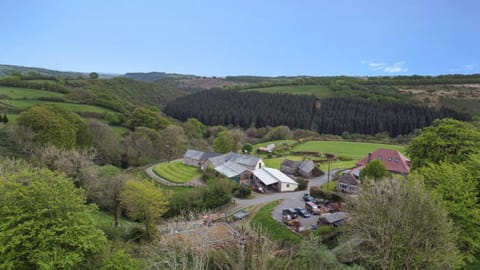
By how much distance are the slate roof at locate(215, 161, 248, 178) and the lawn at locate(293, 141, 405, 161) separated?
84.9ft

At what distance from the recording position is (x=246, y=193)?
1444 inches

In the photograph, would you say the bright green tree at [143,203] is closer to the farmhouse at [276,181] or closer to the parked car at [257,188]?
the parked car at [257,188]

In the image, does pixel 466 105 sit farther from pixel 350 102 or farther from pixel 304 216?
pixel 304 216

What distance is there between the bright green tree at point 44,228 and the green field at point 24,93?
62699 mm

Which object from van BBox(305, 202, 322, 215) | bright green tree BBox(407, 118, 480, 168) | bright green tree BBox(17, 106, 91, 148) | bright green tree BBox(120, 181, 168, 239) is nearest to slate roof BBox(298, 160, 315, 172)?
van BBox(305, 202, 322, 215)

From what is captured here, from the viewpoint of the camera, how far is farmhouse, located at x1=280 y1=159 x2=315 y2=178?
4741cm

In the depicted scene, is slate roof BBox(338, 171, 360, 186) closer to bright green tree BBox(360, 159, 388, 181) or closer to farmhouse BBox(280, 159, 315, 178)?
bright green tree BBox(360, 159, 388, 181)

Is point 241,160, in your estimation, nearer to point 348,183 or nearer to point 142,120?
point 348,183

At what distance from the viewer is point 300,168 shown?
48.4 meters

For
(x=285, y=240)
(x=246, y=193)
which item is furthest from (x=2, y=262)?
(x=246, y=193)

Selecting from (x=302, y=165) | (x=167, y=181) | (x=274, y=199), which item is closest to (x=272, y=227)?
(x=274, y=199)

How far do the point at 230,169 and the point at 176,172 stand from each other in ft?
30.1

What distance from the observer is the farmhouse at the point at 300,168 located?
47.4 m

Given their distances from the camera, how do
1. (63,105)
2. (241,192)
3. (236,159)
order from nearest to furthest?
(241,192)
(236,159)
(63,105)
